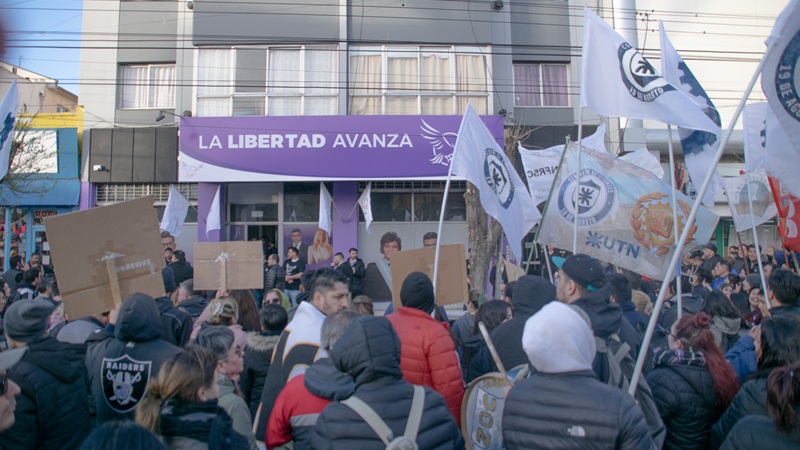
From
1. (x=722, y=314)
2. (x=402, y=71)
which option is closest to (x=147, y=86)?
(x=402, y=71)

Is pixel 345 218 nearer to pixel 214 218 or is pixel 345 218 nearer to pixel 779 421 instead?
pixel 214 218

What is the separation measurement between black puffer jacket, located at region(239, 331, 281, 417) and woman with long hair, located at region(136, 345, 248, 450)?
1.91 meters

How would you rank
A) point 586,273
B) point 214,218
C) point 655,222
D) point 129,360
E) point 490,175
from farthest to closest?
1. point 214,218
2. point 490,175
3. point 655,222
4. point 129,360
5. point 586,273

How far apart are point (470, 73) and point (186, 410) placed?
1588cm

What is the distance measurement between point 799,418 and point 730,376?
1.17 meters

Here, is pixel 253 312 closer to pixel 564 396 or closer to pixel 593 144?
pixel 564 396

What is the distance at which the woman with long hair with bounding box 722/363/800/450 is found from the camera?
2.61m

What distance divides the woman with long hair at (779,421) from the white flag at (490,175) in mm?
4007

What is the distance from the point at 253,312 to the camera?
6180 mm

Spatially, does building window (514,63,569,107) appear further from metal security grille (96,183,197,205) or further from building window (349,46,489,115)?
metal security grille (96,183,197,205)

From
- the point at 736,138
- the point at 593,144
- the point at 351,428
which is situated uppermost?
the point at 736,138

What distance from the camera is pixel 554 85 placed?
60.2ft

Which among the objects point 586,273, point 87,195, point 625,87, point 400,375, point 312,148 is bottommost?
point 400,375

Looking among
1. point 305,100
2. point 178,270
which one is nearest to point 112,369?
point 178,270
